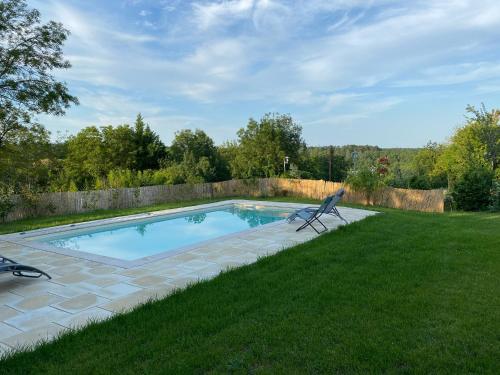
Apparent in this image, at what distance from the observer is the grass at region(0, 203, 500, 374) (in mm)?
2457

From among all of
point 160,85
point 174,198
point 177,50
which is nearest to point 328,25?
point 177,50

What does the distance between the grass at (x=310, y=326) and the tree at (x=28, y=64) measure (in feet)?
25.2

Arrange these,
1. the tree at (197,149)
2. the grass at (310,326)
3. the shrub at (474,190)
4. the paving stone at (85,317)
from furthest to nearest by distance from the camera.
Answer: the tree at (197,149) < the shrub at (474,190) < the paving stone at (85,317) < the grass at (310,326)

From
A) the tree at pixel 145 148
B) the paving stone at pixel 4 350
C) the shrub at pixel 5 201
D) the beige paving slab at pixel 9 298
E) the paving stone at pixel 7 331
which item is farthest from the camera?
the tree at pixel 145 148

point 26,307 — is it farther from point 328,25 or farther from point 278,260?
point 328,25

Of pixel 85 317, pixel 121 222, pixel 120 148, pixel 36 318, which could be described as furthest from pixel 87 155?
pixel 85 317

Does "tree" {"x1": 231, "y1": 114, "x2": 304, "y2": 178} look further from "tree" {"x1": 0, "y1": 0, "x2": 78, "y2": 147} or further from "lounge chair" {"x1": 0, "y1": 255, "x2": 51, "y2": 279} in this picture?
"lounge chair" {"x1": 0, "y1": 255, "x2": 51, "y2": 279}

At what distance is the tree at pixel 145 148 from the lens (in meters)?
25.2

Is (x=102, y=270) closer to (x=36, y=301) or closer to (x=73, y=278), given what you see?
(x=73, y=278)

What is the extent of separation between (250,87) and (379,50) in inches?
328

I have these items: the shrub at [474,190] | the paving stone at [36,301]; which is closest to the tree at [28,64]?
the paving stone at [36,301]

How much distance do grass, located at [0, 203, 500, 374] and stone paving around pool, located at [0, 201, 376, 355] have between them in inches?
16.8

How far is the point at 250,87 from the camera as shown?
19.1 meters

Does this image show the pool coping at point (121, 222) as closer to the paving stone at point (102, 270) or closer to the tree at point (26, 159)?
the paving stone at point (102, 270)
